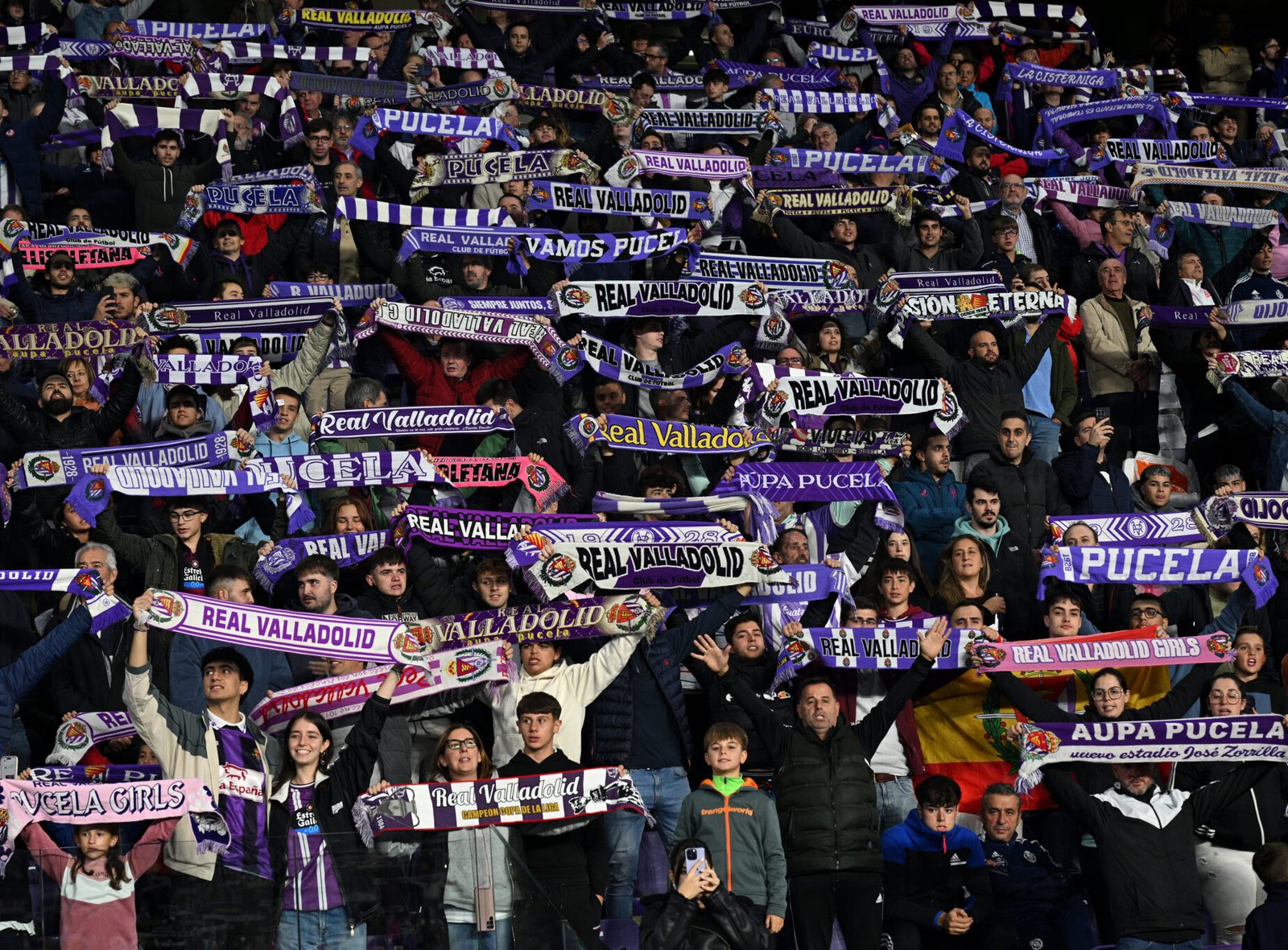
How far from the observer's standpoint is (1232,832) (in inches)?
387

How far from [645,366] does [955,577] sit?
3027 millimetres

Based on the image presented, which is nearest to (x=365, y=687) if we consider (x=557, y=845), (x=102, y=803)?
(x=557, y=845)

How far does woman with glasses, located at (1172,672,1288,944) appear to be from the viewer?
31.7 feet

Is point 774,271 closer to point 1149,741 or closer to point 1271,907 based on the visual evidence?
point 1149,741

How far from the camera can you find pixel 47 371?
13.0 meters

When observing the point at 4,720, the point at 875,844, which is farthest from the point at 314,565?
the point at 875,844

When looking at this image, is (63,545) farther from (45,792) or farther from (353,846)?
(353,846)

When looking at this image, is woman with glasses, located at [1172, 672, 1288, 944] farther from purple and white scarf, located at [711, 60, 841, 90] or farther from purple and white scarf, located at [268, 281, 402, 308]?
purple and white scarf, located at [711, 60, 841, 90]

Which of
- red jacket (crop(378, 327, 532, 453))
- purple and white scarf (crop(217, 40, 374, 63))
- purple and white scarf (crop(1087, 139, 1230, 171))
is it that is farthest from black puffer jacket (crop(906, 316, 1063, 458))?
purple and white scarf (crop(217, 40, 374, 63))

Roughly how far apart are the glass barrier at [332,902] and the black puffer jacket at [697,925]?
35 centimetres

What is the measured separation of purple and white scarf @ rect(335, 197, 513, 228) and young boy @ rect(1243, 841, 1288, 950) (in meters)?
7.78

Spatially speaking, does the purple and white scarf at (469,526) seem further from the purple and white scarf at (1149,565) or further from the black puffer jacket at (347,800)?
the purple and white scarf at (1149,565)

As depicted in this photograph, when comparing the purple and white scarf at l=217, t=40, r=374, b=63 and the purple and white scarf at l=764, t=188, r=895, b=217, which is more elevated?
the purple and white scarf at l=217, t=40, r=374, b=63

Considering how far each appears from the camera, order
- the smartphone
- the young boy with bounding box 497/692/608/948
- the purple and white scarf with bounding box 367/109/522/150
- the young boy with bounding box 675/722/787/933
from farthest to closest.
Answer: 1. the purple and white scarf with bounding box 367/109/522/150
2. the young boy with bounding box 675/722/787/933
3. the young boy with bounding box 497/692/608/948
4. the smartphone
